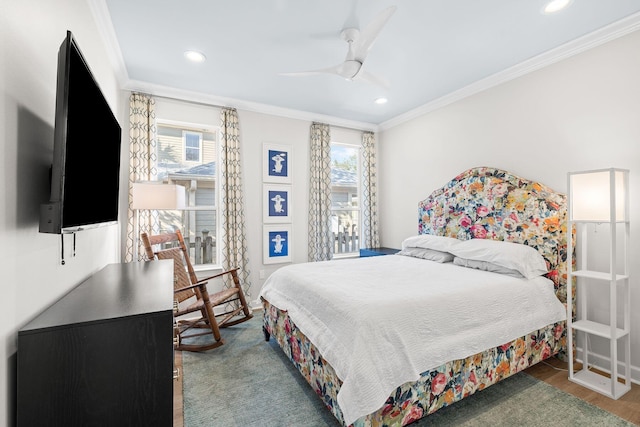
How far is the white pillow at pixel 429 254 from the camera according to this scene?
3078 mm

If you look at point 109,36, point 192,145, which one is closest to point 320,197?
point 192,145

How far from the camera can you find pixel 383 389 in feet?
4.77

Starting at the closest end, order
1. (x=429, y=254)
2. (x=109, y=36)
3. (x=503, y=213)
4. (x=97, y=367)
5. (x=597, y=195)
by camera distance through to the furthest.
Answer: (x=97, y=367) → (x=597, y=195) → (x=109, y=36) → (x=503, y=213) → (x=429, y=254)

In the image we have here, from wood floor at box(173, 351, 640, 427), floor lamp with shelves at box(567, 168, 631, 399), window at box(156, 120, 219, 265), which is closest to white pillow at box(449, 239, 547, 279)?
floor lamp with shelves at box(567, 168, 631, 399)

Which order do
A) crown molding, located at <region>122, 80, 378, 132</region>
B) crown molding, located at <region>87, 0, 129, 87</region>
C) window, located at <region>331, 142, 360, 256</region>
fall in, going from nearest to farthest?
crown molding, located at <region>87, 0, 129, 87</region>
crown molding, located at <region>122, 80, 378, 132</region>
window, located at <region>331, 142, 360, 256</region>

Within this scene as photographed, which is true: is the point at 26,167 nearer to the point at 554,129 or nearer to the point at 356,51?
the point at 356,51

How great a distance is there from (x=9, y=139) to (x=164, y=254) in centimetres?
213

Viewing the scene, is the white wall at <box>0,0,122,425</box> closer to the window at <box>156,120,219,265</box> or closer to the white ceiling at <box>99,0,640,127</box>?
the white ceiling at <box>99,0,640,127</box>

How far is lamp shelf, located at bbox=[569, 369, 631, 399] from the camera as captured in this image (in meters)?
2.03

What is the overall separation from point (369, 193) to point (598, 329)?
10.4 ft

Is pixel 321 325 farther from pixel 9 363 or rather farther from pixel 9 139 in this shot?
pixel 9 139

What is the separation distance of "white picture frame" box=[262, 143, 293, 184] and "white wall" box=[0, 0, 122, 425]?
2563 millimetres

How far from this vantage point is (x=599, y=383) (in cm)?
214

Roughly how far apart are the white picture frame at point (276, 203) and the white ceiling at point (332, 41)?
1225 millimetres
